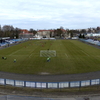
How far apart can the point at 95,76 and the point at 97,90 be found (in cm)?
654

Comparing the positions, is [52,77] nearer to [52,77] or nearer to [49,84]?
[52,77]

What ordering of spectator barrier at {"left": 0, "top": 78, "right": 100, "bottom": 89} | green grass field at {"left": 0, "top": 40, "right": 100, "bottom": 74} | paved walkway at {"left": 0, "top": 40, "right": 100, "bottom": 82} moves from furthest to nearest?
green grass field at {"left": 0, "top": 40, "right": 100, "bottom": 74} → paved walkway at {"left": 0, "top": 40, "right": 100, "bottom": 82} → spectator barrier at {"left": 0, "top": 78, "right": 100, "bottom": 89}

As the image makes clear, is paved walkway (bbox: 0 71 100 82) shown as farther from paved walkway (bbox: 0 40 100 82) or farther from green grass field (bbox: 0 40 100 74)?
green grass field (bbox: 0 40 100 74)

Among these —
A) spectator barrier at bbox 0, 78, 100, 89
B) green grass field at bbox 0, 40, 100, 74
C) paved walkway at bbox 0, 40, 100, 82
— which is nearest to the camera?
spectator barrier at bbox 0, 78, 100, 89

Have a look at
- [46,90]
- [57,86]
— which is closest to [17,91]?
[46,90]

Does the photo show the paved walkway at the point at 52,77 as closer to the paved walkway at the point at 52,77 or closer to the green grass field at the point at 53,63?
the paved walkway at the point at 52,77

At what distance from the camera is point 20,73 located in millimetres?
26688

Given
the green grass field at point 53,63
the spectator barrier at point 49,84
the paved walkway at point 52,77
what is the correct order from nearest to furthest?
the spectator barrier at point 49,84 → the paved walkway at point 52,77 → the green grass field at point 53,63

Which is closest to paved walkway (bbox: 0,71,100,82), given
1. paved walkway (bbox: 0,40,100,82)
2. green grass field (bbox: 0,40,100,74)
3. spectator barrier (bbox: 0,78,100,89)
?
paved walkway (bbox: 0,40,100,82)

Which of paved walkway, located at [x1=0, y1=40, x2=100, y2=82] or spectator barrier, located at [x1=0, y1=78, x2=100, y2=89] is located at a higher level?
spectator barrier, located at [x1=0, y1=78, x2=100, y2=89]

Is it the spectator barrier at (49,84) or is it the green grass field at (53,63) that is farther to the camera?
the green grass field at (53,63)

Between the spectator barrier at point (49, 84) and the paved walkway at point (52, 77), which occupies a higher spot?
the spectator barrier at point (49, 84)

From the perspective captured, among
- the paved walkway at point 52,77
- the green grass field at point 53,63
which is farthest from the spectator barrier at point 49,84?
the green grass field at point 53,63

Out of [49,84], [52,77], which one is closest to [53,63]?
[52,77]
